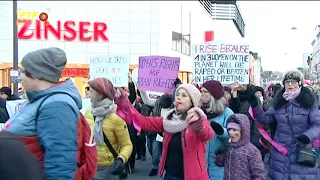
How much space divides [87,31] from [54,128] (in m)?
21.5

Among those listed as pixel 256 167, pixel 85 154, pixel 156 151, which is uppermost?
pixel 85 154

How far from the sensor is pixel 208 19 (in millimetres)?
42875

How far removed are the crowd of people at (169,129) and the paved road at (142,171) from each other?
11.6 ft

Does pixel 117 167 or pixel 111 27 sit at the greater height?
pixel 111 27

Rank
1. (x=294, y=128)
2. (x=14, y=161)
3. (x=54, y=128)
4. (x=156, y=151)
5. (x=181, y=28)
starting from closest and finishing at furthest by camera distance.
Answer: (x=14, y=161) < (x=54, y=128) < (x=294, y=128) < (x=156, y=151) < (x=181, y=28)

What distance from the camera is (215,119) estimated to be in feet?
15.3

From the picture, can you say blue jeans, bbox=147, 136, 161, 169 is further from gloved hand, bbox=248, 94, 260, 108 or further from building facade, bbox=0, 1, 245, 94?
building facade, bbox=0, 1, 245, 94

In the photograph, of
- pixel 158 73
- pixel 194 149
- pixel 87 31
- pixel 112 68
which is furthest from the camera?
pixel 87 31

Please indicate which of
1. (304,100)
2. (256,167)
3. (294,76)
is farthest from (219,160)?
(294,76)

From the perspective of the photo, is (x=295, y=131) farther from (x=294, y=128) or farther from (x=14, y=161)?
(x=14, y=161)

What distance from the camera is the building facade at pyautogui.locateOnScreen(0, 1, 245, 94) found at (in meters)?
22.2

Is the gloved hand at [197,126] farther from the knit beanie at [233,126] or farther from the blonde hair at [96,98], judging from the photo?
the blonde hair at [96,98]

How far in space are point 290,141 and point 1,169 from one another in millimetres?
3409

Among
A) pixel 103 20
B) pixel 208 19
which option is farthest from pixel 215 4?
pixel 103 20
